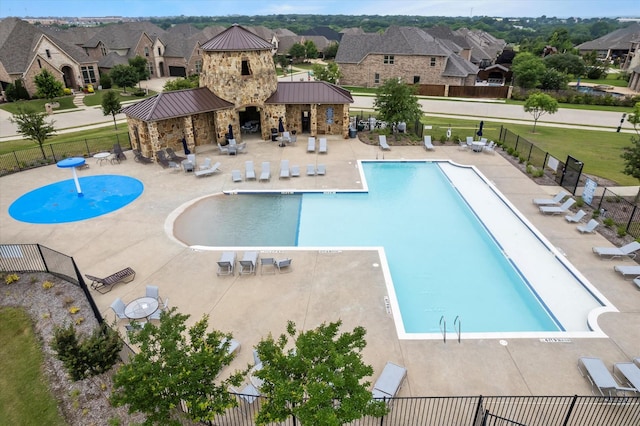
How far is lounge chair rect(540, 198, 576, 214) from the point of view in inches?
744

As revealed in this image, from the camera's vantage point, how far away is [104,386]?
10.1 meters

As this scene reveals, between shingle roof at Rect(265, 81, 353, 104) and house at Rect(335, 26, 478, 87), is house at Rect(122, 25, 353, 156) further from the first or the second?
house at Rect(335, 26, 478, 87)

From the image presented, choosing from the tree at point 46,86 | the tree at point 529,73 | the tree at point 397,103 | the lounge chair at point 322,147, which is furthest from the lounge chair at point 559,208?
the tree at point 46,86

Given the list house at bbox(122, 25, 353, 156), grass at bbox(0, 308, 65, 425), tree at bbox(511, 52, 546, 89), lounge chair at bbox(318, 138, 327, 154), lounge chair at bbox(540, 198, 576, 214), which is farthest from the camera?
tree at bbox(511, 52, 546, 89)

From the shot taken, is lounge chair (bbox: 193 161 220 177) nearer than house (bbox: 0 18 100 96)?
Yes

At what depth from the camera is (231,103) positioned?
2891 cm

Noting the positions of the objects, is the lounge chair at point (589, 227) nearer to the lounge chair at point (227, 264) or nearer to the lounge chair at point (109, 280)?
the lounge chair at point (227, 264)

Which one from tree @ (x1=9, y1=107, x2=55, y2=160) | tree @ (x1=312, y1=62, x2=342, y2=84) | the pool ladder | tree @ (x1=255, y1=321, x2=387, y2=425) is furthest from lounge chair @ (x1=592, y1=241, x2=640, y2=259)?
tree @ (x1=312, y1=62, x2=342, y2=84)

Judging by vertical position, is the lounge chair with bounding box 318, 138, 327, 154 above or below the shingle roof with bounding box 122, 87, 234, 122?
below

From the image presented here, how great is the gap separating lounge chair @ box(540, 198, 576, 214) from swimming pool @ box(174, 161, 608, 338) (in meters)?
1.40

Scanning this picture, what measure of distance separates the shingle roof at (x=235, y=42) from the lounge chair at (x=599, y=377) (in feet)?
85.5

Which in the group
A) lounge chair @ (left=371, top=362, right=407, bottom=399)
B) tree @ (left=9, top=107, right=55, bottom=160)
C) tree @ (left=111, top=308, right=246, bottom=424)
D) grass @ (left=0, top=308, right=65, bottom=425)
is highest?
tree @ (left=9, top=107, right=55, bottom=160)

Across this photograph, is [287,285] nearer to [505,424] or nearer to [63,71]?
[505,424]

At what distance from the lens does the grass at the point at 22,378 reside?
373 inches
